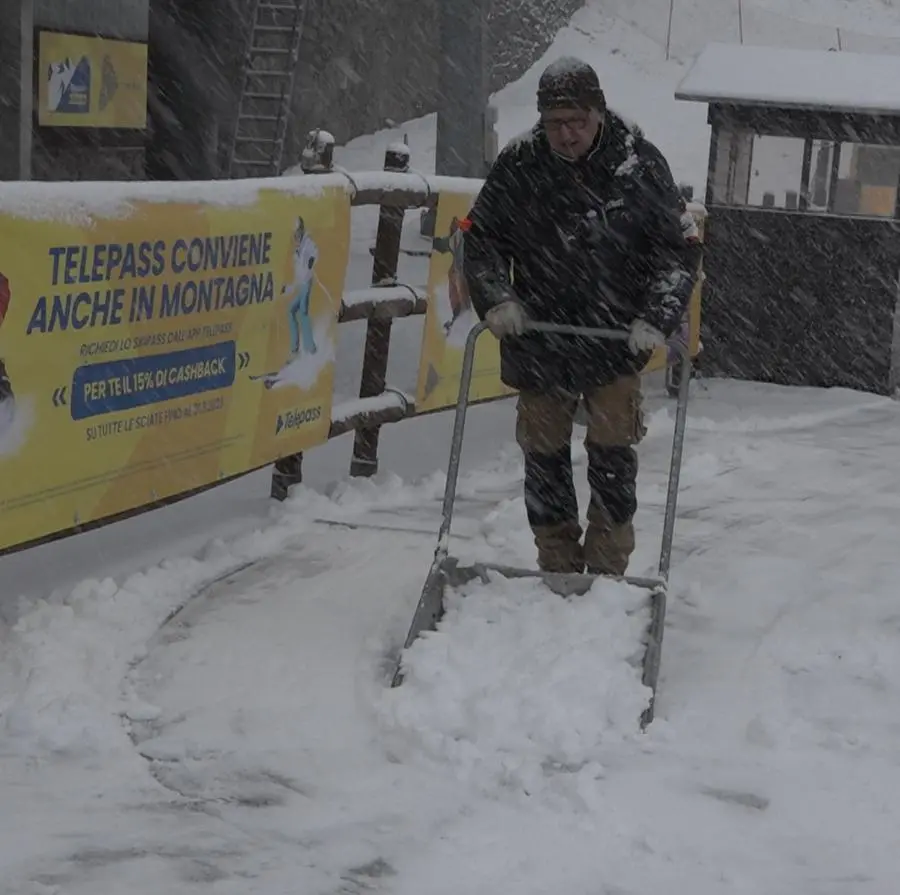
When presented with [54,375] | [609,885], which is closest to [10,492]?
[54,375]

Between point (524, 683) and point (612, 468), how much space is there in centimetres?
112

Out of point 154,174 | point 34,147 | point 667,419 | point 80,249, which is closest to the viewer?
point 80,249

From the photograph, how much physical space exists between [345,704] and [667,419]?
6.01 m

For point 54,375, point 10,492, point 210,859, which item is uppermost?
point 54,375

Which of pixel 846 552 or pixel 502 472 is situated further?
pixel 502 472

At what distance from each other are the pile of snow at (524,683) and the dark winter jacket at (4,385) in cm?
152

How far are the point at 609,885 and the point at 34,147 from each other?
11870 mm

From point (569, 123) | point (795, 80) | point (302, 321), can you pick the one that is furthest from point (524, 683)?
point (795, 80)

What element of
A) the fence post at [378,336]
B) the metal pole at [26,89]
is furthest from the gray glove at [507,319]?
the metal pole at [26,89]

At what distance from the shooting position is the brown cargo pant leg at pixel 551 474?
544cm

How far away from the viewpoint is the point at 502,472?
8211 mm

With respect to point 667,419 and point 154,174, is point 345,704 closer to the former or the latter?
point 667,419

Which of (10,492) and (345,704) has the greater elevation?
(10,492)

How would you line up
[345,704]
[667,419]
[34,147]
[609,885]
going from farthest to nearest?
[34,147]
[667,419]
[345,704]
[609,885]
